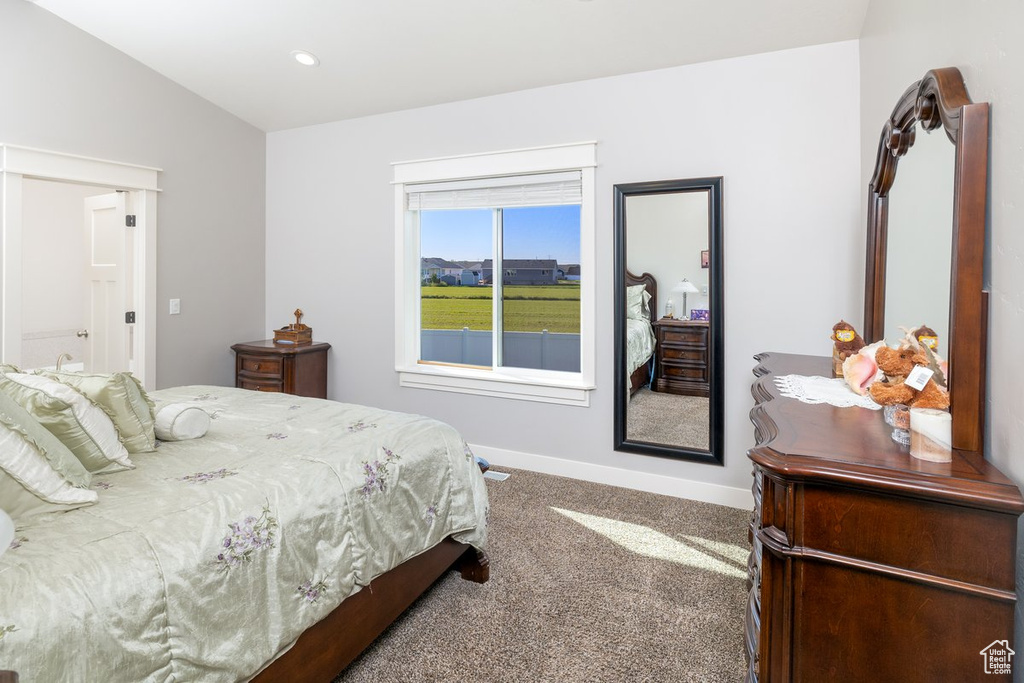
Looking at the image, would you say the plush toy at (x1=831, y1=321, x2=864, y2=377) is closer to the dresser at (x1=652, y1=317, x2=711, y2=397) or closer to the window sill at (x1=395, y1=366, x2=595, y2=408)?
the dresser at (x1=652, y1=317, x2=711, y2=397)

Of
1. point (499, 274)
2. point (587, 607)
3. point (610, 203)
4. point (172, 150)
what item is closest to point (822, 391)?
point (587, 607)

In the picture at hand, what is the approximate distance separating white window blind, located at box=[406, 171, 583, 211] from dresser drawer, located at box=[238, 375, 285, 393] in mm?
1672

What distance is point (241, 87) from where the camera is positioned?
3.87m

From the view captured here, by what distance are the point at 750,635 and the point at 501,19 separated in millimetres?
2958

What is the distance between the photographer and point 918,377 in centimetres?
125

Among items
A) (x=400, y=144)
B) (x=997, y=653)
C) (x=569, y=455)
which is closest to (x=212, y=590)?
(x=997, y=653)

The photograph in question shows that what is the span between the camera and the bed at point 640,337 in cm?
327

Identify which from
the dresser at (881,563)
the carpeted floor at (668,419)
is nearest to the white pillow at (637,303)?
the carpeted floor at (668,419)

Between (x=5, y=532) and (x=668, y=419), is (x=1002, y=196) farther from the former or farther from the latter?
(x=668, y=419)

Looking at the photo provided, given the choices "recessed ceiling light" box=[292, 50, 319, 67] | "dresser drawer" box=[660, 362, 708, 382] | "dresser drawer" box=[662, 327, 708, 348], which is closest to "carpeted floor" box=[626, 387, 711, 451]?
"dresser drawer" box=[660, 362, 708, 382]

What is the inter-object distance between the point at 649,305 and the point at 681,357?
14.4 inches

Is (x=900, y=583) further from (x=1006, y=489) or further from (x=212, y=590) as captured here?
(x=212, y=590)

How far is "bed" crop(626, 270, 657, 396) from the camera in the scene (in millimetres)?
3274

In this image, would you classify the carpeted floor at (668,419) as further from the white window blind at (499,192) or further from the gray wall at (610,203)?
the white window blind at (499,192)
